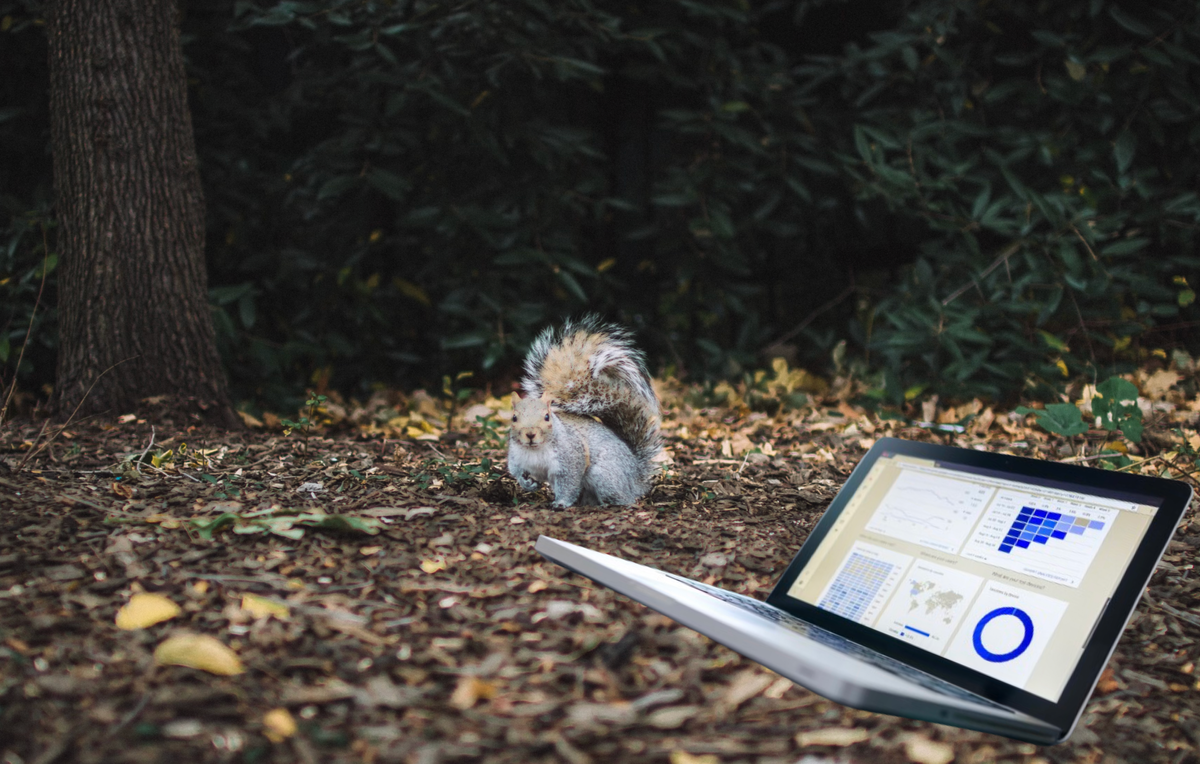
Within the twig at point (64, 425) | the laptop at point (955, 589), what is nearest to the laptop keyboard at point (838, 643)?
the laptop at point (955, 589)

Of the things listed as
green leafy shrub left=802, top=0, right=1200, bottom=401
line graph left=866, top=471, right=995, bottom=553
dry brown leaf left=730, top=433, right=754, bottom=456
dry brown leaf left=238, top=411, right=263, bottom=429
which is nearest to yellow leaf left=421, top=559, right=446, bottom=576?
line graph left=866, top=471, right=995, bottom=553

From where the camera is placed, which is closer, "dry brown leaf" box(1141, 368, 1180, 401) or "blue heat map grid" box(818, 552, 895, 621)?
"blue heat map grid" box(818, 552, 895, 621)

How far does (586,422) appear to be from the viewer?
2.34m

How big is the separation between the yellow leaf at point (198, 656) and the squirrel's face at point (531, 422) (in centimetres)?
103

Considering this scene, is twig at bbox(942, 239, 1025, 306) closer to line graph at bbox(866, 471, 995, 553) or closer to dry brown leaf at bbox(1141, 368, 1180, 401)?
dry brown leaf at bbox(1141, 368, 1180, 401)

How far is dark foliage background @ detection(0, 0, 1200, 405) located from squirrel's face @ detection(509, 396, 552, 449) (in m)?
1.81

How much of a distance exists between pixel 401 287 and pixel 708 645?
3462 millimetres

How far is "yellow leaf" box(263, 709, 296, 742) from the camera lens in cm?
107

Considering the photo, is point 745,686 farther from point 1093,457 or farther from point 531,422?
point 1093,457

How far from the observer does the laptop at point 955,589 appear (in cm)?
115

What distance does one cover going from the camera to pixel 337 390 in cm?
480

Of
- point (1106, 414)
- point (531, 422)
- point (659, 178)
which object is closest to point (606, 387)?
point (531, 422)

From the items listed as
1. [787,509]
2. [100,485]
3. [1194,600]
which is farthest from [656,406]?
[100,485]

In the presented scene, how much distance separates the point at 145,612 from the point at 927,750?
1290 mm
